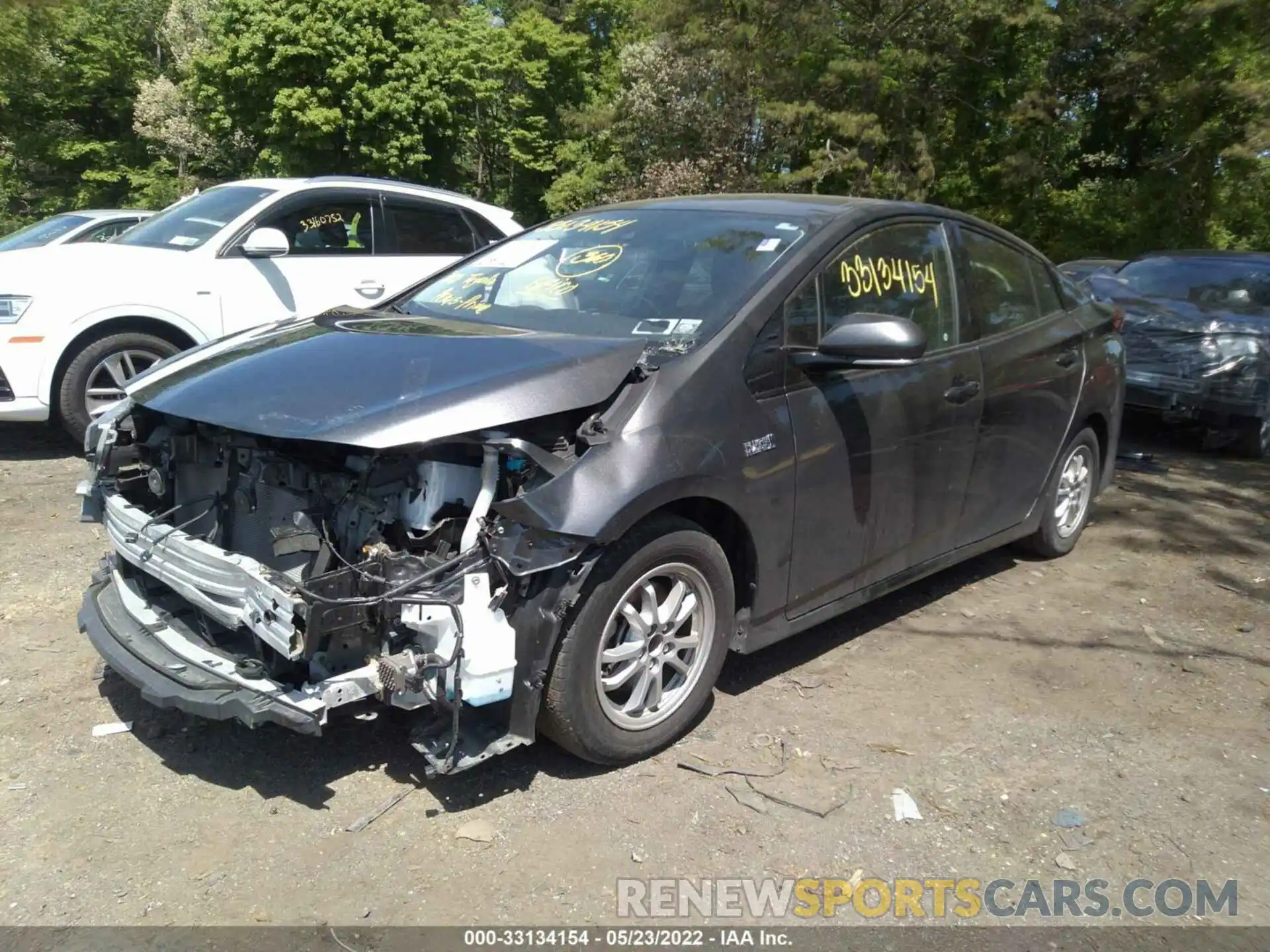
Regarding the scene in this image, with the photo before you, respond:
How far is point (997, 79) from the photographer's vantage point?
82.5ft

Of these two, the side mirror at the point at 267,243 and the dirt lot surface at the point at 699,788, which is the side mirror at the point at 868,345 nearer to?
the dirt lot surface at the point at 699,788

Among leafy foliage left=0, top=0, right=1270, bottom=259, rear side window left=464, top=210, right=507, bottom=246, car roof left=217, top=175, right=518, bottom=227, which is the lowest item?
rear side window left=464, top=210, right=507, bottom=246

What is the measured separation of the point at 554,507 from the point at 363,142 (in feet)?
96.3

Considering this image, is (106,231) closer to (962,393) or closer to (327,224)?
(327,224)

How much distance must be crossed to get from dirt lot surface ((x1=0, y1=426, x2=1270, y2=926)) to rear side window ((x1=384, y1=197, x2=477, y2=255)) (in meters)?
4.13

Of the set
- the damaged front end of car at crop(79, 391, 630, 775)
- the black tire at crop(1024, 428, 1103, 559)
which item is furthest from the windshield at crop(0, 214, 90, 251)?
the black tire at crop(1024, 428, 1103, 559)

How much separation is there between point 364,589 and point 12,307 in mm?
4999

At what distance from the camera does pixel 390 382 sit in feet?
10.3

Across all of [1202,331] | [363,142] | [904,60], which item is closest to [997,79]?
[904,60]

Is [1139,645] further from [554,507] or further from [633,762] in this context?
[554,507]

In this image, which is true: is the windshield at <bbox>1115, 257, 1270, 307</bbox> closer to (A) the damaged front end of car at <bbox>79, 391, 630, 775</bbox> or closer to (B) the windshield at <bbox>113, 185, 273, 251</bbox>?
(B) the windshield at <bbox>113, 185, 273, 251</bbox>

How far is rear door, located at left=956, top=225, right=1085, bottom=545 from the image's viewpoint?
4621 mm

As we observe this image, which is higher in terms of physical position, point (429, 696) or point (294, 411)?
point (294, 411)

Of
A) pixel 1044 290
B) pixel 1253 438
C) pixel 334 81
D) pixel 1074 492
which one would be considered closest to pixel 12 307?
pixel 1044 290
